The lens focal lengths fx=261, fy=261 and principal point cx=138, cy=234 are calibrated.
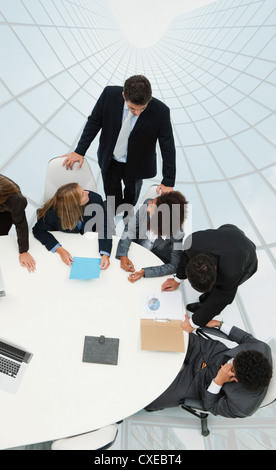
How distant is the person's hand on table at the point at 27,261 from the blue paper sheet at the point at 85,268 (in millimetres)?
322

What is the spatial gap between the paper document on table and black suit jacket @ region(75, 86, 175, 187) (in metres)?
1.21

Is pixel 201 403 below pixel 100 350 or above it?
below

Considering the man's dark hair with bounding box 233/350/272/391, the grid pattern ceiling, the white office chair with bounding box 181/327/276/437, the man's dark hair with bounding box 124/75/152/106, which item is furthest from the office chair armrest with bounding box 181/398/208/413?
the man's dark hair with bounding box 124/75/152/106

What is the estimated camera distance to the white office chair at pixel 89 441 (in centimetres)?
140

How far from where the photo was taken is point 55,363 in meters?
1.64

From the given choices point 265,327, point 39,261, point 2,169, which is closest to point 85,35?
point 2,169

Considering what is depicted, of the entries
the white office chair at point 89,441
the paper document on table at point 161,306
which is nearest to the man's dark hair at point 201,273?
the paper document on table at point 161,306

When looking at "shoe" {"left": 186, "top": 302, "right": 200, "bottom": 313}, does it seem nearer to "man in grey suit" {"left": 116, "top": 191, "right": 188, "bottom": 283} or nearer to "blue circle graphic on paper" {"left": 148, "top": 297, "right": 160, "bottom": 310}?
"man in grey suit" {"left": 116, "top": 191, "right": 188, "bottom": 283}

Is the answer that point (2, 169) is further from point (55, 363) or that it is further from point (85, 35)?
point (85, 35)

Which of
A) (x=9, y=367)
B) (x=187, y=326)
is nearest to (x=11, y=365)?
(x=9, y=367)

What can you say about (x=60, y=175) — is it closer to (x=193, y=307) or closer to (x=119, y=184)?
(x=119, y=184)

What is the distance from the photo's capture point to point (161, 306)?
2014 millimetres

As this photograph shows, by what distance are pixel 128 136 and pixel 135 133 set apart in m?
0.09

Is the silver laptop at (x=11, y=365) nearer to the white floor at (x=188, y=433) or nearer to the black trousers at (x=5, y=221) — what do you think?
the white floor at (x=188, y=433)
